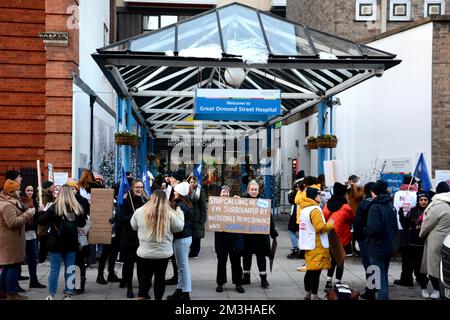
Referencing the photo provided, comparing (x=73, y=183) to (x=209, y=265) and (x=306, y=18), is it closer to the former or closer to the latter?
(x=209, y=265)

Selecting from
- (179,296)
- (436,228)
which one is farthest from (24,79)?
(436,228)

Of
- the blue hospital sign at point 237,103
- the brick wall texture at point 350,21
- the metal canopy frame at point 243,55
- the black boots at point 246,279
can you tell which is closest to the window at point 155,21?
the brick wall texture at point 350,21

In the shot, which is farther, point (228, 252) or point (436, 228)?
point (228, 252)

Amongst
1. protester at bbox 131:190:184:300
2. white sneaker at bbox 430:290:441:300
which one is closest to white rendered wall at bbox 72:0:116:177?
protester at bbox 131:190:184:300

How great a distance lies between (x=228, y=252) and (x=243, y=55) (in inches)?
158

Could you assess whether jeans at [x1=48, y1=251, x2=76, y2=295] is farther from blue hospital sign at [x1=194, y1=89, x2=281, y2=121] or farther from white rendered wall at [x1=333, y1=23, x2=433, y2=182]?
white rendered wall at [x1=333, y1=23, x2=433, y2=182]

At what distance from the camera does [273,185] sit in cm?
2688

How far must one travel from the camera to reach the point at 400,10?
25.8 m

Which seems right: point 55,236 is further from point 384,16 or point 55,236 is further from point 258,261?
point 384,16

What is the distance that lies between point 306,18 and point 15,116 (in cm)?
1586

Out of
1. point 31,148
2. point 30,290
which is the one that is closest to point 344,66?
point 30,290

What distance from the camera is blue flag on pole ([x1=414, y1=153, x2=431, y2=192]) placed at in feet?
42.2

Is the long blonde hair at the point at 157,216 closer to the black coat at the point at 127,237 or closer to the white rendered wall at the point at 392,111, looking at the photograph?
the black coat at the point at 127,237

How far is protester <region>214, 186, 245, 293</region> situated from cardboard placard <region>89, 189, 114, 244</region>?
69.4 inches
